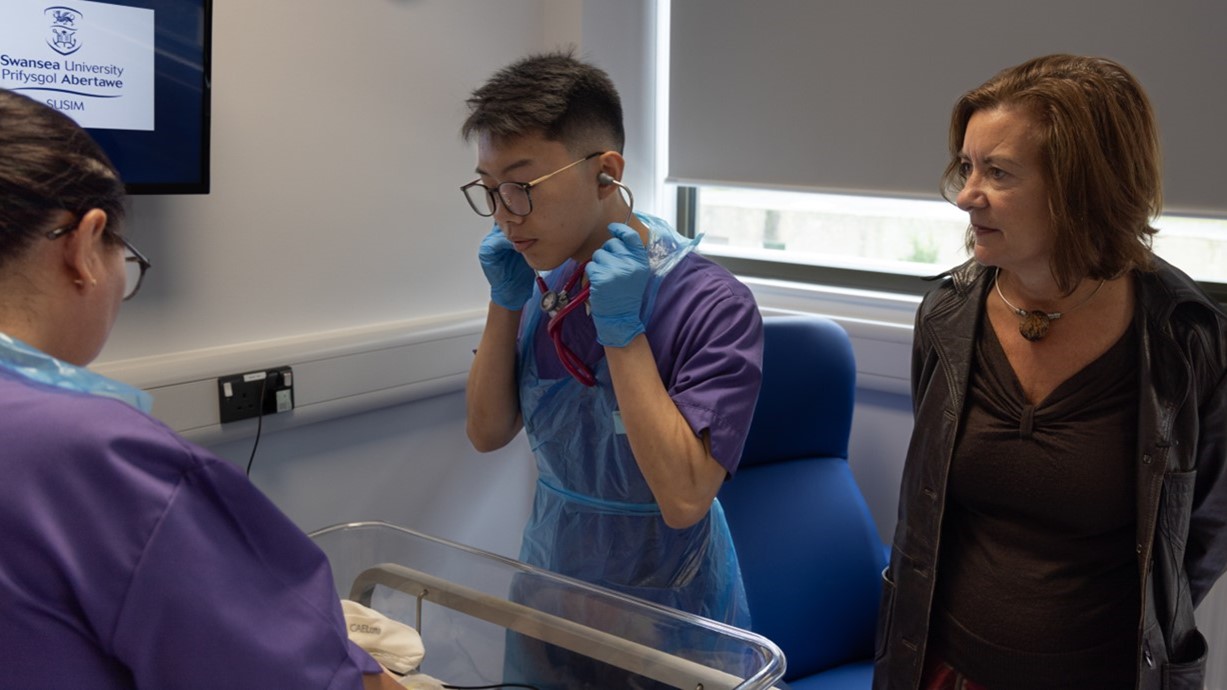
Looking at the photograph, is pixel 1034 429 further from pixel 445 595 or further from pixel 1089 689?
pixel 445 595

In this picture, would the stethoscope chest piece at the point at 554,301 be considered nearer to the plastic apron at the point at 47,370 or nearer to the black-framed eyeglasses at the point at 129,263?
the black-framed eyeglasses at the point at 129,263

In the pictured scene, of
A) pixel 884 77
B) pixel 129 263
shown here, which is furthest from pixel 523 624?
pixel 884 77

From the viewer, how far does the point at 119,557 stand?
0.73 metres

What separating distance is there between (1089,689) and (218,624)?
1.14m

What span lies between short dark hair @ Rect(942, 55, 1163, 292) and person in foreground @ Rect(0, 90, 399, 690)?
1029 millimetres

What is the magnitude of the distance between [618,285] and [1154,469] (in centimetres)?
72

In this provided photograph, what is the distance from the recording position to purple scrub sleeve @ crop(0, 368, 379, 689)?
0.72m

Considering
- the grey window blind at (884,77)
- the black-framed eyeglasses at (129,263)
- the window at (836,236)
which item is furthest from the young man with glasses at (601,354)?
the window at (836,236)

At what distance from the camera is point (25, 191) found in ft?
2.53

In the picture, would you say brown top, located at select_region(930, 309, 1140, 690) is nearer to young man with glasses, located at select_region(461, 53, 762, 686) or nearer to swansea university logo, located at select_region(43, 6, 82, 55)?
young man with glasses, located at select_region(461, 53, 762, 686)

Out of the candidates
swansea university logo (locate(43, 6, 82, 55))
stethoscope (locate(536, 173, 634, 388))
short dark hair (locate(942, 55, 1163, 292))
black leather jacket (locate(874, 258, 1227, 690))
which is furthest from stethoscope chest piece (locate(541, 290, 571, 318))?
swansea university logo (locate(43, 6, 82, 55))

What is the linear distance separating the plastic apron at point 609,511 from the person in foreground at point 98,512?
25.0 inches

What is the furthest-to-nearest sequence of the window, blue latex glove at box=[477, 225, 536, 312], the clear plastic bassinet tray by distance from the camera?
the window, blue latex glove at box=[477, 225, 536, 312], the clear plastic bassinet tray

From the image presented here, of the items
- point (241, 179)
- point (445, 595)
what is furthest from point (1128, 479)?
point (241, 179)
